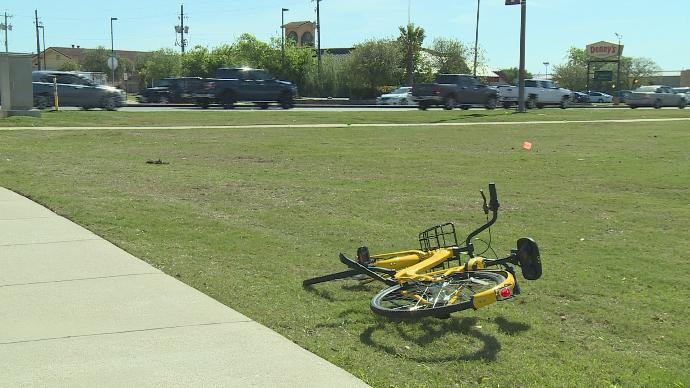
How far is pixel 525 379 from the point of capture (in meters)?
4.31

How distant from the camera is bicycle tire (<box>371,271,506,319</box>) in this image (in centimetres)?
487

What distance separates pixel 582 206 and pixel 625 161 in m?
6.41

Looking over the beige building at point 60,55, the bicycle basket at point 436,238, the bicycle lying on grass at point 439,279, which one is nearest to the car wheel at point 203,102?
the bicycle basket at point 436,238

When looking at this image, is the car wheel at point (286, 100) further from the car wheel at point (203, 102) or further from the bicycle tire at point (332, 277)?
the bicycle tire at point (332, 277)

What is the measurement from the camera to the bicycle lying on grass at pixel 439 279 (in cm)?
488

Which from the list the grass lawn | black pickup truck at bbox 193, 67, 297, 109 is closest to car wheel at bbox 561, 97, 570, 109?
black pickup truck at bbox 193, 67, 297, 109

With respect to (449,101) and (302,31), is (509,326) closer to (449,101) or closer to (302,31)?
(449,101)

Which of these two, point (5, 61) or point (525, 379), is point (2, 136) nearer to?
point (5, 61)

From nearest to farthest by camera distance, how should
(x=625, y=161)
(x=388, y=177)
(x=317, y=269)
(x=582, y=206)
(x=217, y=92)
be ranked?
(x=317, y=269), (x=582, y=206), (x=388, y=177), (x=625, y=161), (x=217, y=92)

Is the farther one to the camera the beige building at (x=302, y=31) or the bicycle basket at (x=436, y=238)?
the beige building at (x=302, y=31)

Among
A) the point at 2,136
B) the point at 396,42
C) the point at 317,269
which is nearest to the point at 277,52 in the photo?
the point at 396,42

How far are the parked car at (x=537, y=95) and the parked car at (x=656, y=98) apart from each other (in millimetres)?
5062

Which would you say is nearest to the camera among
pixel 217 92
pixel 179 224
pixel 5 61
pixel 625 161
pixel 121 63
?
pixel 179 224

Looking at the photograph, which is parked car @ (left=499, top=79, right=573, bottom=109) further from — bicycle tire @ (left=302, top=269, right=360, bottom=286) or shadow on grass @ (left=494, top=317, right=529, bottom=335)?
shadow on grass @ (left=494, top=317, right=529, bottom=335)
